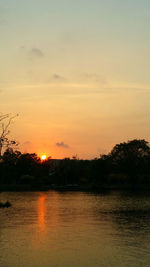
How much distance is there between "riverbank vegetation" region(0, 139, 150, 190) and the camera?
114750 millimetres

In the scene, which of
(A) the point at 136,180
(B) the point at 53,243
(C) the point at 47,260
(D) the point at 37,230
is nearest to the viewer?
(C) the point at 47,260

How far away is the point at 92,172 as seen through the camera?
116938 mm

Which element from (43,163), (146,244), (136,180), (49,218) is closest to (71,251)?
(146,244)

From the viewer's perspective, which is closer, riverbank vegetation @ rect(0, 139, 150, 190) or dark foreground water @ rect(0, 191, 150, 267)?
dark foreground water @ rect(0, 191, 150, 267)

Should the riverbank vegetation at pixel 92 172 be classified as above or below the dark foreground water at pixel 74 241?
above

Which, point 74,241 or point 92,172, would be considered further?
point 92,172

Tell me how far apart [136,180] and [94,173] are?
43.8ft

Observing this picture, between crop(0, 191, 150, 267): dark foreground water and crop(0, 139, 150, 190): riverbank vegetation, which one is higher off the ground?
crop(0, 139, 150, 190): riverbank vegetation

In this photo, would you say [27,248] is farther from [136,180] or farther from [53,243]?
[136,180]

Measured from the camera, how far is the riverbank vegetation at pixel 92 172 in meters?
115

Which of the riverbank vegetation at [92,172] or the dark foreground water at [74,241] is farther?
the riverbank vegetation at [92,172]

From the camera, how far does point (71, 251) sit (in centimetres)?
2414

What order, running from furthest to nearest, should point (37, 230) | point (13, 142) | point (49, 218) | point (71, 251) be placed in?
point (13, 142) → point (49, 218) → point (37, 230) → point (71, 251)

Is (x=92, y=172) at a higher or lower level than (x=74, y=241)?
higher
